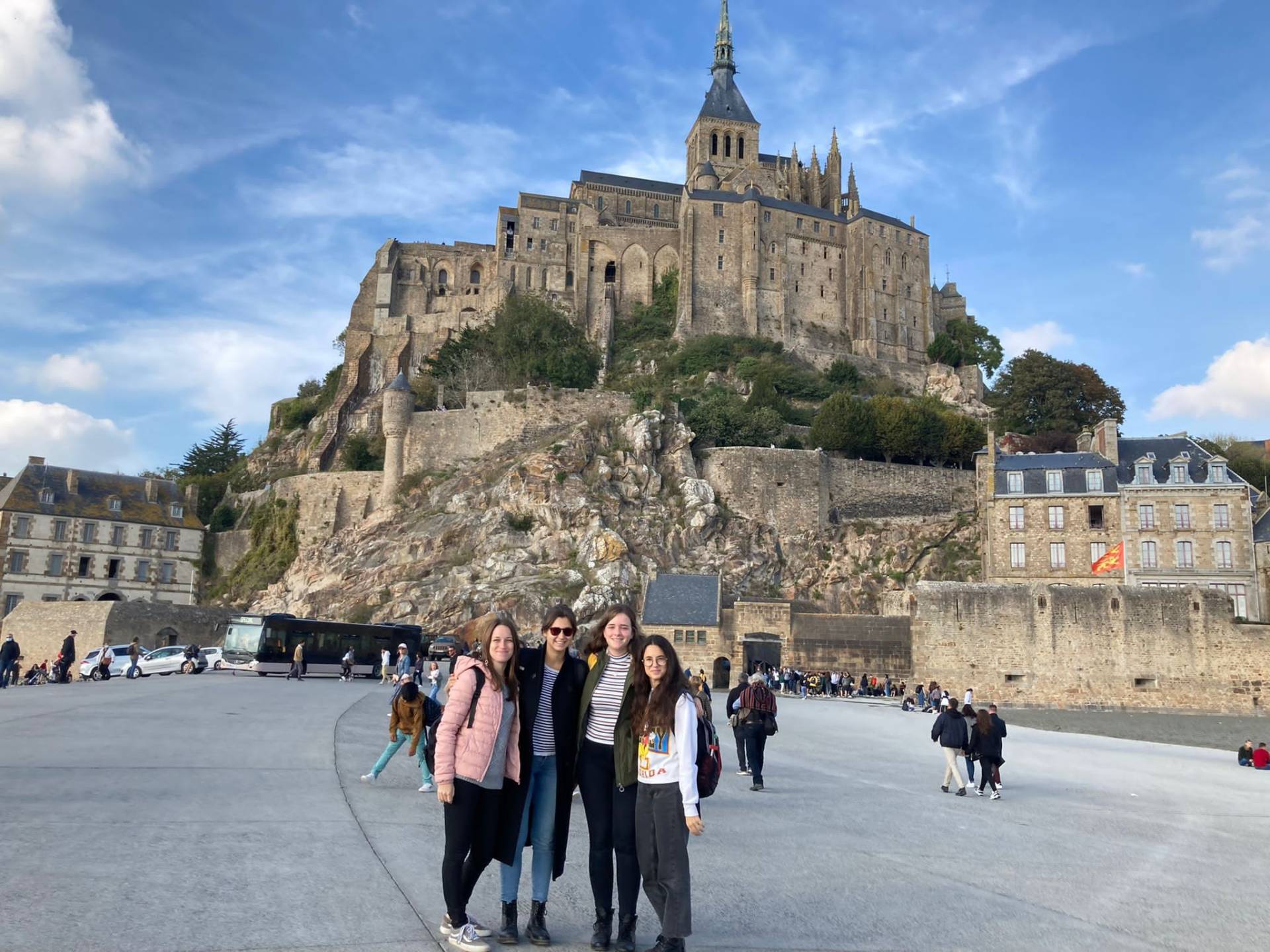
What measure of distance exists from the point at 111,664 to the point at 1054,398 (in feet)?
153

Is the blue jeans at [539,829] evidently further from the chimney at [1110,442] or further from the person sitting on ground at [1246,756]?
the chimney at [1110,442]

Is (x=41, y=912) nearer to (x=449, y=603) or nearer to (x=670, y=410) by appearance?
(x=449, y=603)

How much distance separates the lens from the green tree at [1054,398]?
54781mm

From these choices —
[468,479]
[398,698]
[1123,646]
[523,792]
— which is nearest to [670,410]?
[468,479]

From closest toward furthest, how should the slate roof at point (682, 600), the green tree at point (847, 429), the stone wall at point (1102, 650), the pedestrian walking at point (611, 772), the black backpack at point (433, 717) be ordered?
1. the pedestrian walking at point (611, 772)
2. the black backpack at point (433, 717)
3. the stone wall at point (1102, 650)
4. the slate roof at point (682, 600)
5. the green tree at point (847, 429)

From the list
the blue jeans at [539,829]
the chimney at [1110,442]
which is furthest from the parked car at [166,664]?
the chimney at [1110,442]

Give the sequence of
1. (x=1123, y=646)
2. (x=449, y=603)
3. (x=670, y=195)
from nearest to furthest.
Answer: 1. (x=1123, y=646)
2. (x=449, y=603)
3. (x=670, y=195)

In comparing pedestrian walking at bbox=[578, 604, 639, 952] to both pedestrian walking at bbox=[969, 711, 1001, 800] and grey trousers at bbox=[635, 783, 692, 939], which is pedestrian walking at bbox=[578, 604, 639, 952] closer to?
grey trousers at bbox=[635, 783, 692, 939]

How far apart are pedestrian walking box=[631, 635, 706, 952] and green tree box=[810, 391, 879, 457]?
147 feet

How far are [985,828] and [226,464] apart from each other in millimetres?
61712

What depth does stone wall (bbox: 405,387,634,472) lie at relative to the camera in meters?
46.6

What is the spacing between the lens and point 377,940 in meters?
4.63

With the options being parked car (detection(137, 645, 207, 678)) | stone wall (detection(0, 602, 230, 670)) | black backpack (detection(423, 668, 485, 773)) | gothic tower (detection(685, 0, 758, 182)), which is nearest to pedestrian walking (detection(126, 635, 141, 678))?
parked car (detection(137, 645, 207, 678))

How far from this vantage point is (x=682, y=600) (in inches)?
1342
